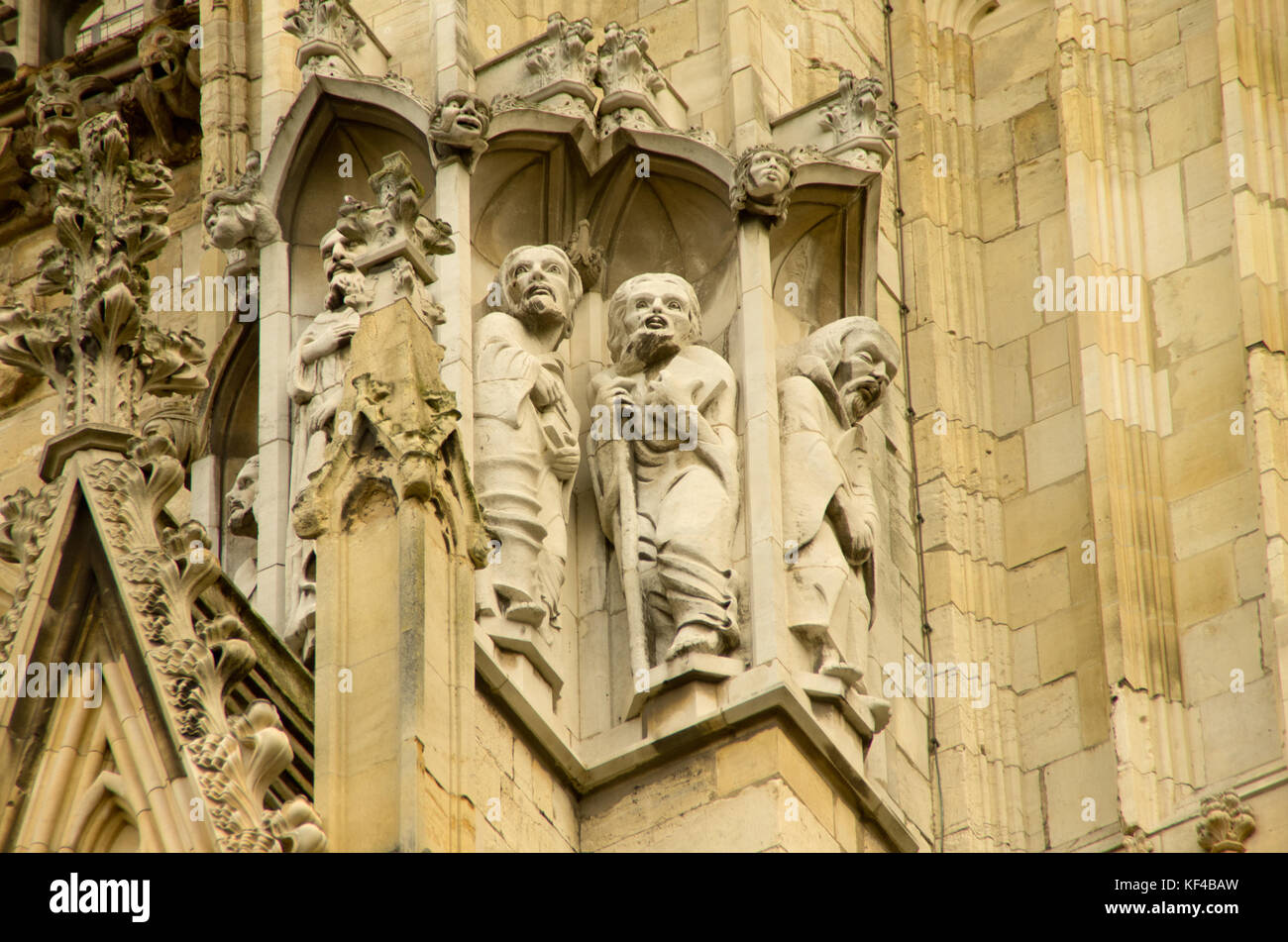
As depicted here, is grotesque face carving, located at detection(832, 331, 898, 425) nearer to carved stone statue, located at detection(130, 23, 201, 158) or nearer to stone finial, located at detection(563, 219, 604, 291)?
stone finial, located at detection(563, 219, 604, 291)

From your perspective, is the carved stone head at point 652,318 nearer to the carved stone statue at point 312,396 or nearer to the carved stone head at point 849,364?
the carved stone head at point 849,364

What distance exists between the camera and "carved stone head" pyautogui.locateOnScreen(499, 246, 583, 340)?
51.5 feet

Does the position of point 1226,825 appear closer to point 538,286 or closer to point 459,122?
point 538,286

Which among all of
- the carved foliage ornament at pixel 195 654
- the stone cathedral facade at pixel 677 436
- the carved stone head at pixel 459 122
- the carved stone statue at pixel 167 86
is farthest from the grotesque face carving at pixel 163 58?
the carved foliage ornament at pixel 195 654

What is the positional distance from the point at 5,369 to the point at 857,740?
577 centimetres

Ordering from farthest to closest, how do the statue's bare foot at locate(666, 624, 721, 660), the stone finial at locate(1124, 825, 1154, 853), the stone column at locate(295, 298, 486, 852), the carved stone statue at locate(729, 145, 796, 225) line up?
the carved stone statue at locate(729, 145, 796, 225), the stone finial at locate(1124, 825, 1154, 853), the statue's bare foot at locate(666, 624, 721, 660), the stone column at locate(295, 298, 486, 852)

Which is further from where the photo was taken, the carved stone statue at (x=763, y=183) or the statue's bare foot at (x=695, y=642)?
the carved stone statue at (x=763, y=183)

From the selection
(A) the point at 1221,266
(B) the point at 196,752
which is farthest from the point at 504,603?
(A) the point at 1221,266

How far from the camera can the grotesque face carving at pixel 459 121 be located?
1573 centimetres

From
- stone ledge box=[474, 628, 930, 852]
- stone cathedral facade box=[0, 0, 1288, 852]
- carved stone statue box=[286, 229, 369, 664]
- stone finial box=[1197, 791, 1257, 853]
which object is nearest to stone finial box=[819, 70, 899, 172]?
stone cathedral facade box=[0, 0, 1288, 852]

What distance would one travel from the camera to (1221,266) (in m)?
17.0

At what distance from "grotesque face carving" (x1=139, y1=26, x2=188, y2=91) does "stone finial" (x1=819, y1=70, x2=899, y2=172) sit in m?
4.05

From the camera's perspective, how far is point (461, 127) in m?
15.7

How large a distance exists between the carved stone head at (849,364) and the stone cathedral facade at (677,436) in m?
0.02
